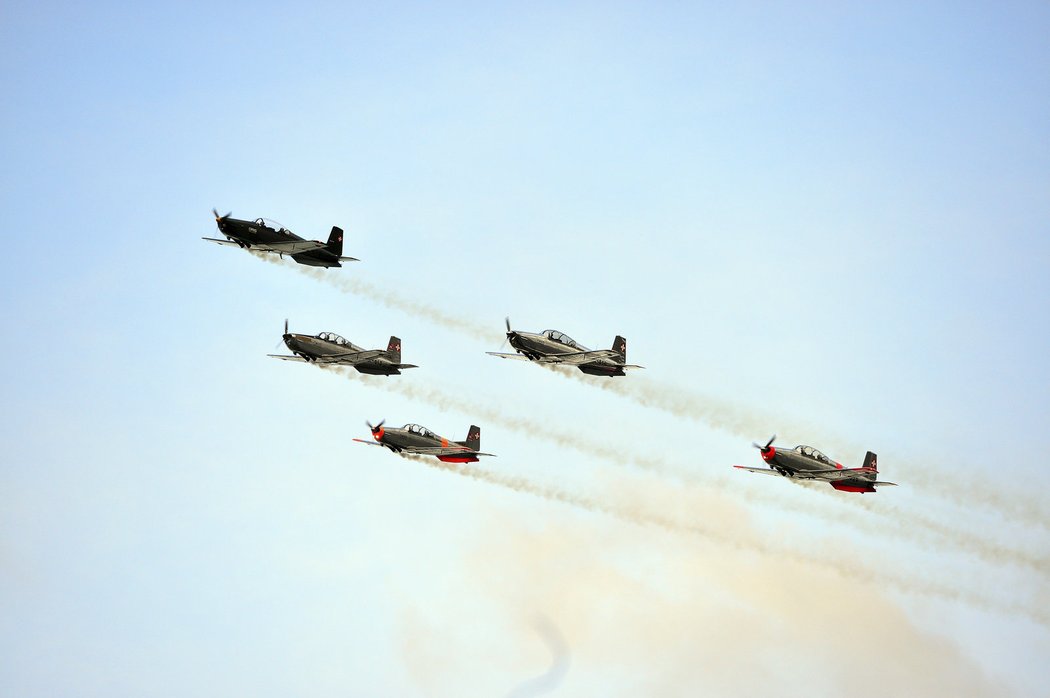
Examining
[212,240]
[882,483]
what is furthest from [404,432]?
[882,483]

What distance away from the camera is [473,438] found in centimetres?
19125

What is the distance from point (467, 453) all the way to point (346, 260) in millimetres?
16882

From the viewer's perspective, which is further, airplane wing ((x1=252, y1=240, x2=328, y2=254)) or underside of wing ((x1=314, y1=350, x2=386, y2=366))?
underside of wing ((x1=314, y1=350, x2=386, y2=366))

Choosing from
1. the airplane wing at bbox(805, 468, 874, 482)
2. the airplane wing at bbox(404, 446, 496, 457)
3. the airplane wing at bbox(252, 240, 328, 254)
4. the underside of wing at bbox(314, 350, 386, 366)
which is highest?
the airplane wing at bbox(252, 240, 328, 254)

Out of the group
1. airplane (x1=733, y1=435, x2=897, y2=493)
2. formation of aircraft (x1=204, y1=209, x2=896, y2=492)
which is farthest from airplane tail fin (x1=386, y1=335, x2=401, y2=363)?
airplane (x1=733, y1=435, x2=897, y2=493)

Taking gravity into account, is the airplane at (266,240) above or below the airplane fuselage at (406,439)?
above

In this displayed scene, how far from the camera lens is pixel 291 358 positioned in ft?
613

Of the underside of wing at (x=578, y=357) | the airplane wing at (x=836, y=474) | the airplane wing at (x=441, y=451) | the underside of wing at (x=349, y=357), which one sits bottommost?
the airplane wing at (x=441, y=451)

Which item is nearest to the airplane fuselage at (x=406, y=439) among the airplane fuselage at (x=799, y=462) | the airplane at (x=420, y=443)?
the airplane at (x=420, y=443)

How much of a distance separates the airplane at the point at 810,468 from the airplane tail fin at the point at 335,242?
33.6 m

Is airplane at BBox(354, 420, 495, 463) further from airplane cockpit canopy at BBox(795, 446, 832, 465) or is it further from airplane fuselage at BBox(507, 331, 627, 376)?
airplane cockpit canopy at BBox(795, 446, 832, 465)

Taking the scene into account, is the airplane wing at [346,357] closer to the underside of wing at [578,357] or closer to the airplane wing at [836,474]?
the underside of wing at [578,357]

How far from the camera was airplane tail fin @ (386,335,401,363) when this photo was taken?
620 feet

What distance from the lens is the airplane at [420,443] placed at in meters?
185
